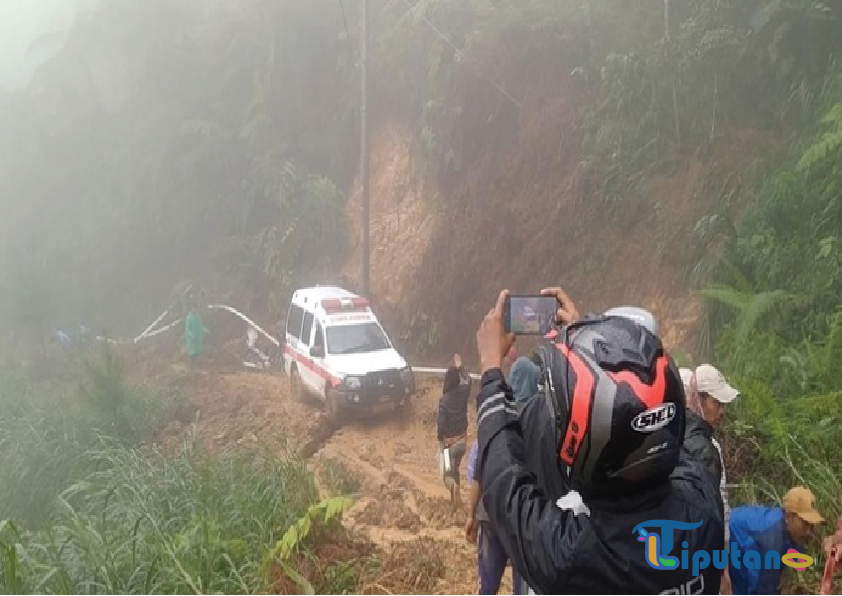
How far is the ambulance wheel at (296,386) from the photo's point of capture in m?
10.9

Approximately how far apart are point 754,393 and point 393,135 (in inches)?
467

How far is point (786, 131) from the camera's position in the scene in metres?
9.69

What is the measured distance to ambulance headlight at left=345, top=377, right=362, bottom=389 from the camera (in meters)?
9.41

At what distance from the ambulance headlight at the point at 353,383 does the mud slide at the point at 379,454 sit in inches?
21.0

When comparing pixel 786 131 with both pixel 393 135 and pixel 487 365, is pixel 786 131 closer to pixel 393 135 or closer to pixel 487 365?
pixel 393 135

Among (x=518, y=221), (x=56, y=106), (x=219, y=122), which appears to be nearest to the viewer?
(x=518, y=221)

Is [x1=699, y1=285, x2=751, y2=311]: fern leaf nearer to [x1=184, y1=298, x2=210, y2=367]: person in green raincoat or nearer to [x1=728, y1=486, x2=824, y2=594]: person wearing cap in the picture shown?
[x1=728, y1=486, x2=824, y2=594]: person wearing cap

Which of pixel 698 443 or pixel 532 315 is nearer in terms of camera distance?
pixel 698 443

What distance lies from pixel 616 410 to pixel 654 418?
0.08 metres

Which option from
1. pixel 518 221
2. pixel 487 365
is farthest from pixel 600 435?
pixel 518 221

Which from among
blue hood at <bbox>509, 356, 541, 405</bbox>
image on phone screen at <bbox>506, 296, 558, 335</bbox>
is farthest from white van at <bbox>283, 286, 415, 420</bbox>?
image on phone screen at <bbox>506, 296, 558, 335</bbox>

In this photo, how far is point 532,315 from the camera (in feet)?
7.80
